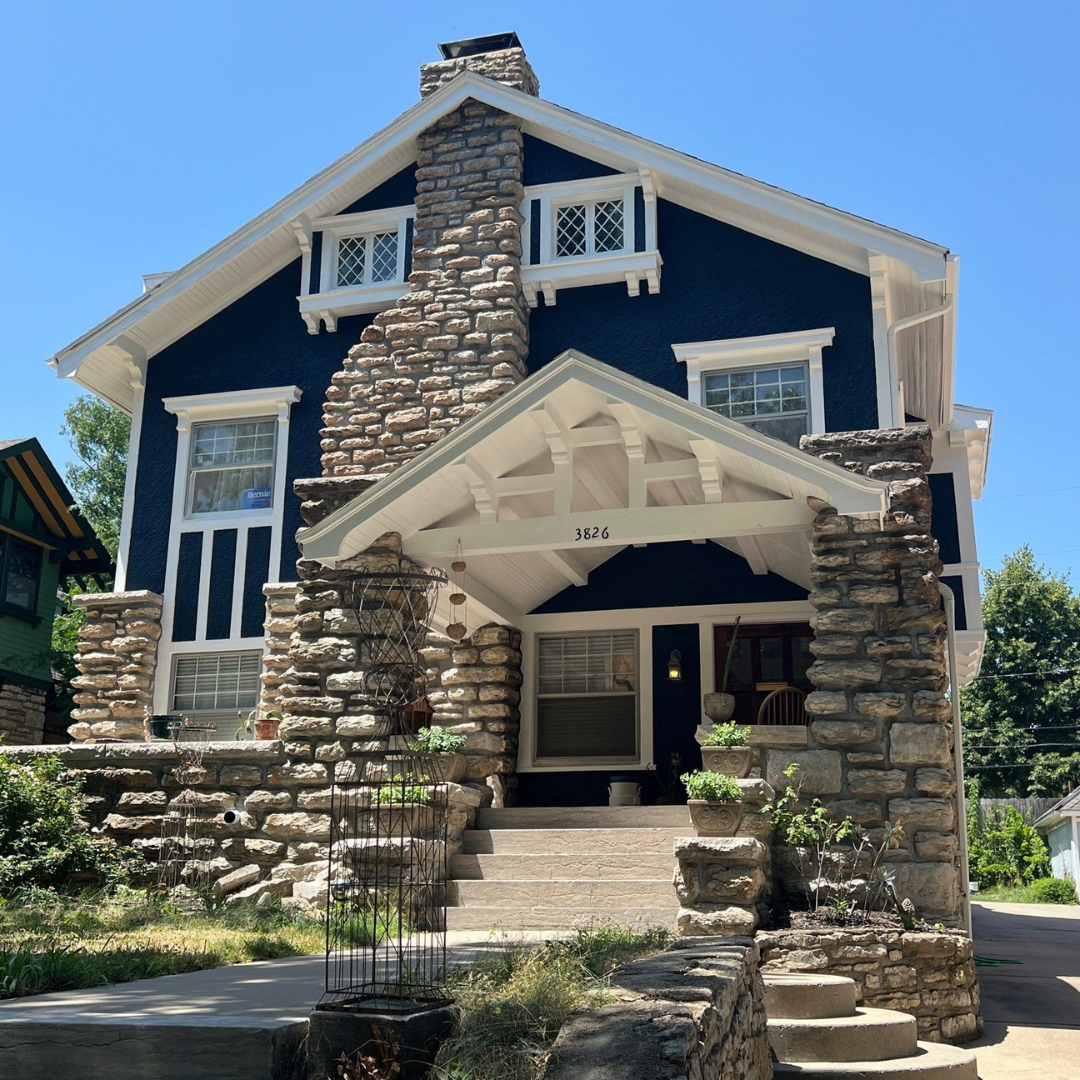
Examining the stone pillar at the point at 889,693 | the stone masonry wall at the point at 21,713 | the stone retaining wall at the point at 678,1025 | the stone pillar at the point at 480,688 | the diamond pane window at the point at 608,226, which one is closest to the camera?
the stone retaining wall at the point at 678,1025

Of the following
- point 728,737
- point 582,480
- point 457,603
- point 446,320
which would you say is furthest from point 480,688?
point 446,320

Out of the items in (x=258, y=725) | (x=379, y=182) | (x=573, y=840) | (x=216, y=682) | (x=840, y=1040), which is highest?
(x=379, y=182)

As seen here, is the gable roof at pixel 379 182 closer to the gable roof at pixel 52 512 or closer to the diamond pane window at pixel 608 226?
the diamond pane window at pixel 608 226

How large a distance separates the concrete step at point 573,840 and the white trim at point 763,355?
487 centimetres

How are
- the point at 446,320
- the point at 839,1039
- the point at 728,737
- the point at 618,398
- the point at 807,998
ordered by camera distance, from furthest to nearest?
the point at 446,320 < the point at 618,398 < the point at 728,737 < the point at 807,998 < the point at 839,1039

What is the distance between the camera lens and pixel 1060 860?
31406 millimetres

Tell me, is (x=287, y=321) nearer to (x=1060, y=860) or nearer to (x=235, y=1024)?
(x=235, y=1024)

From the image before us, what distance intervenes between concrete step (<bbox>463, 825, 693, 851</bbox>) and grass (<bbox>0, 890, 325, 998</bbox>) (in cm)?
185

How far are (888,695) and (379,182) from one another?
9.22 metres

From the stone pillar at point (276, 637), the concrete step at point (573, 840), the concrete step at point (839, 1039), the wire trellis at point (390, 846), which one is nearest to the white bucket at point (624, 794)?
the concrete step at point (573, 840)

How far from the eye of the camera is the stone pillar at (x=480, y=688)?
12.5m

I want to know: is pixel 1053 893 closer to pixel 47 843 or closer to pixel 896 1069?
pixel 896 1069

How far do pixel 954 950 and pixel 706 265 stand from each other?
7893 millimetres

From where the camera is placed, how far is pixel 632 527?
389 inches
